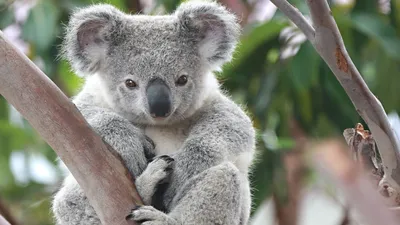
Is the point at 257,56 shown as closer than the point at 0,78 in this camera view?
No

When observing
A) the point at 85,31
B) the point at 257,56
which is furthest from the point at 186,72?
the point at 257,56

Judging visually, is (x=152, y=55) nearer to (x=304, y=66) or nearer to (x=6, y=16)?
(x=304, y=66)

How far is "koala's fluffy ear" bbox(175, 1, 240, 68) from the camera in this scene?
2543 millimetres

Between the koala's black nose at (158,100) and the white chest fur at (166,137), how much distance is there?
223mm

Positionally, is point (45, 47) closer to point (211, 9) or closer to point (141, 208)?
point (211, 9)

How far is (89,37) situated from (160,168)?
0.80 meters

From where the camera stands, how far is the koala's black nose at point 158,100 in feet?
7.25

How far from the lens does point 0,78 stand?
6.30 feet

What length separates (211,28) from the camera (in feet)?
8.69

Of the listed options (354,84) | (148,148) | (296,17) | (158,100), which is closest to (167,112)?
(158,100)

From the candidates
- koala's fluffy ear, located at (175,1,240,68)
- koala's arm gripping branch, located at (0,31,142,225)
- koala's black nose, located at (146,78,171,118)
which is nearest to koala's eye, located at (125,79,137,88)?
koala's black nose, located at (146,78,171,118)

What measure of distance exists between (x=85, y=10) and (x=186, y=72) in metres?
0.52

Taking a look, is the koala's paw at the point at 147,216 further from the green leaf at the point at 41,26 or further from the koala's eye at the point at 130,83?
the green leaf at the point at 41,26

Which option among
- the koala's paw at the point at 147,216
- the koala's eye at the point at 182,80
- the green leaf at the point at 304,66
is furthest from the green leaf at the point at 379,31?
the koala's paw at the point at 147,216
